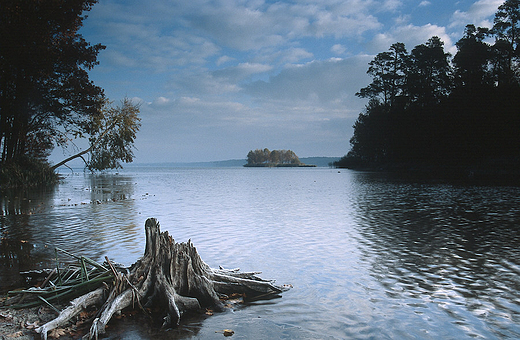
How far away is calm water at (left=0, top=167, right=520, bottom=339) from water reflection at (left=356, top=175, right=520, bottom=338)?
0.03m

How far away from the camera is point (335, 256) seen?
9383mm

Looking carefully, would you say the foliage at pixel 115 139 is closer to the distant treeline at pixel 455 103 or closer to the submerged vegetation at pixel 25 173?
the submerged vegetation at pixel 25 173

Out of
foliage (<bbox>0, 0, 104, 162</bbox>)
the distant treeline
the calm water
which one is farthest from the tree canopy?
the distant treeline

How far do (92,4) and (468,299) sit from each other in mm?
32679

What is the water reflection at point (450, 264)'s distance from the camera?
5.64 m

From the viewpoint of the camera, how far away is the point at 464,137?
50062 millimetres

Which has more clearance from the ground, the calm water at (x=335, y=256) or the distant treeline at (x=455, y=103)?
the distant treeline at (x=455, y=103)

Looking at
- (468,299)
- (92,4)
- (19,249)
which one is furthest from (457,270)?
(92,4)

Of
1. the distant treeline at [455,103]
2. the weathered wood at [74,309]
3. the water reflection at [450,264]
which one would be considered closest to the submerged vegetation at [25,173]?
the water reflection at [450,264]

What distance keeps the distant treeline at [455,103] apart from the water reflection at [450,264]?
117ft

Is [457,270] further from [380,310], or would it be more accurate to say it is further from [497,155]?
[497,155]

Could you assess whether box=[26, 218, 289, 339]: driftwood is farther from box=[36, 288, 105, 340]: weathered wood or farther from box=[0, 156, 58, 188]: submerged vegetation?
box=[0, 156, 58, 188]: submerged vegetation

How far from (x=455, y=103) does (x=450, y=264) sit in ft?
165

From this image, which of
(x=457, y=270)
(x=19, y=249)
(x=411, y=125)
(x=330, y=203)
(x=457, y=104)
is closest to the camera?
(x=457, y=270)
